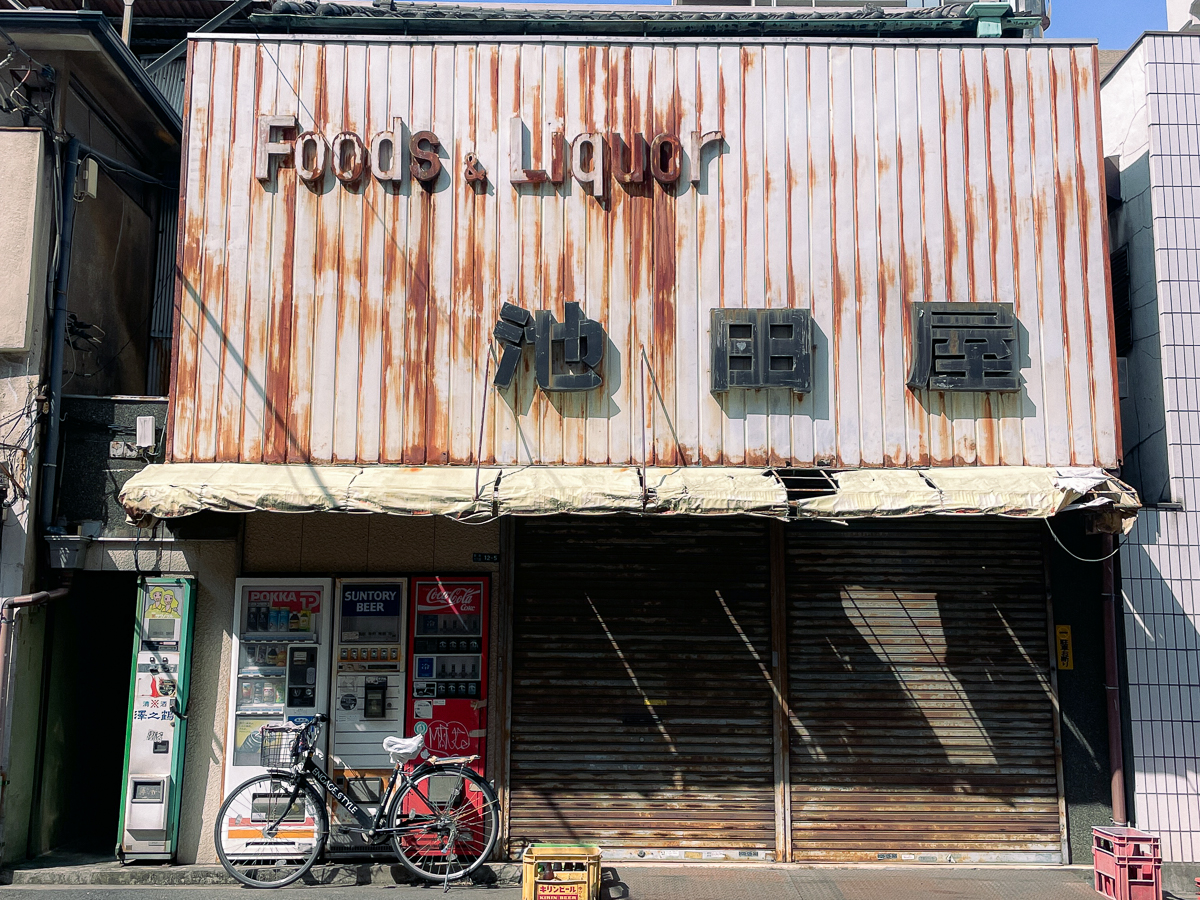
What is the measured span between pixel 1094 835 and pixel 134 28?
53.8 ft

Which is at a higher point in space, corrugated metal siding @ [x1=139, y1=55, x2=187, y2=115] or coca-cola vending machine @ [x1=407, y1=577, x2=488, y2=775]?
corrugated metal siding @ [x1=139, y1=55, x2=187, y2=115]

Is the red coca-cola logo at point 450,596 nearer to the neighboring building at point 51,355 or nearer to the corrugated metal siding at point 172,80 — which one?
the neighboring building at point 51,355

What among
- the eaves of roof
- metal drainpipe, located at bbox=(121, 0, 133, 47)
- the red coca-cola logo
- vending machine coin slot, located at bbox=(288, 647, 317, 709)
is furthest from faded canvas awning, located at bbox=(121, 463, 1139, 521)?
metal drainpipe, located at bbox=(121, 0, 133, 47)

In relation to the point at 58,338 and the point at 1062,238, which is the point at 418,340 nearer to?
the point at 58,338

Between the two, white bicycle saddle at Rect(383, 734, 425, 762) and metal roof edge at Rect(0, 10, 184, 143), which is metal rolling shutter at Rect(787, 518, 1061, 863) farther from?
metal roof edge at Rect(0, 10, 184, 143)

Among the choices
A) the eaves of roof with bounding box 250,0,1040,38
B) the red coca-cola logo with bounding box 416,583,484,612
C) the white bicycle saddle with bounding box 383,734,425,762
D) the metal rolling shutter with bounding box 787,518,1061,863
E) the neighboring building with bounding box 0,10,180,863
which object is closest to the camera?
the white bicycle saddle with bounding box 383,734,425,762

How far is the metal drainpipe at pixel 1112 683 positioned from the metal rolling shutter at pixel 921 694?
52cm

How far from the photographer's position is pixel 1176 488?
9016 mm

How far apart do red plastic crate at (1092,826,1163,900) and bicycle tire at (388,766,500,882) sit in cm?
537

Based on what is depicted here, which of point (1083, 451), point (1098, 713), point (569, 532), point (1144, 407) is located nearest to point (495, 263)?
point (569, 532)

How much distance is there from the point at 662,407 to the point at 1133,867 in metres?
5.71

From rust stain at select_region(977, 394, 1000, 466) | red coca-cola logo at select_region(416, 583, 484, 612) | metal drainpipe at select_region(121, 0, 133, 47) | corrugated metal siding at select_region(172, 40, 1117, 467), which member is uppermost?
metal drainpipe at select_region(121, 0, 133, 47)

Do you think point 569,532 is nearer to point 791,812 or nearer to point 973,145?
point 791,812

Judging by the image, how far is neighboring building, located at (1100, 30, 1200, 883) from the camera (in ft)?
28.7
